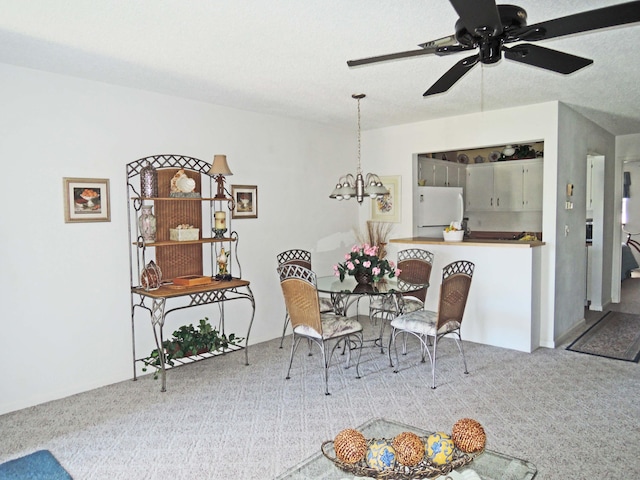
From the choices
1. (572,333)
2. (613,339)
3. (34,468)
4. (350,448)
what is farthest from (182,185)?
(613,339)

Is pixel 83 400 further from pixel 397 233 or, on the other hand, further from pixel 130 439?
pixel 397 233

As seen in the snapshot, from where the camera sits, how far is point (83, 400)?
361cm

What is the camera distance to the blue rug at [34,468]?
256 centimetres

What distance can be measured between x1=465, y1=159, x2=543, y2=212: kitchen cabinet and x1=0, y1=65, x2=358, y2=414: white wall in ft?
13.4

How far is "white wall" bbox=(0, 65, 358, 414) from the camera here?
3426 millimetres

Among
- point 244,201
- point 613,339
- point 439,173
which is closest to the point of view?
point 244,201

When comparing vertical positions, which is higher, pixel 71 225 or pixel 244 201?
pixel 244 201

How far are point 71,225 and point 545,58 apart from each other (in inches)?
137

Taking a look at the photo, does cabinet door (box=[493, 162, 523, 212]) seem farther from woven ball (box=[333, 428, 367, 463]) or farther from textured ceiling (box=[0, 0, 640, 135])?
woven ball (box=[333, 428, 367, 463])

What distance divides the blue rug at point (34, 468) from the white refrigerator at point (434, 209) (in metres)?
4.55

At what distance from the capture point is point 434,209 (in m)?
6.26

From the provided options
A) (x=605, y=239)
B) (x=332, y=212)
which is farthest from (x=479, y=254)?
(x=605, y=239)

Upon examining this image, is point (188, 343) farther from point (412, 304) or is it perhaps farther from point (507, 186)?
point (507, 186)

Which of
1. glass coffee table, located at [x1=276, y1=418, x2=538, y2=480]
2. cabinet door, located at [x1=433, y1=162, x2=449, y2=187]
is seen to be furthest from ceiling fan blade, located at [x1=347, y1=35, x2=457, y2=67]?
cabinet door, located at [x1=433, y1=162, x2=449, y2=187]
